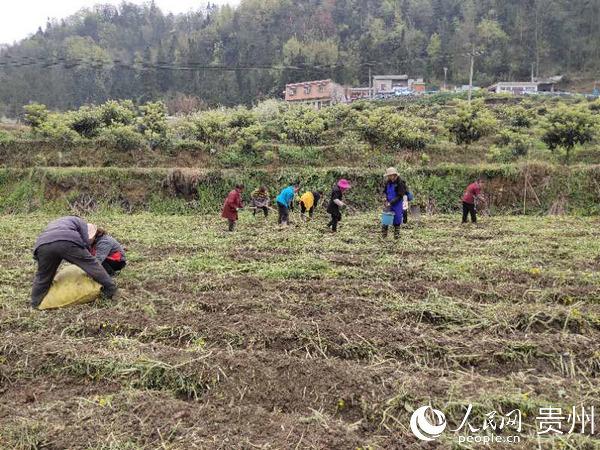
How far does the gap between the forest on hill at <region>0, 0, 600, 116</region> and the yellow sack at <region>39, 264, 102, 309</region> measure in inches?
1495

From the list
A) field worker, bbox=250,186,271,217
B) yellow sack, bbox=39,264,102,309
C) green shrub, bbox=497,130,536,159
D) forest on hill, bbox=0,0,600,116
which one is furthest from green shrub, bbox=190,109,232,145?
forest on hill, bbox=0,0,600,116

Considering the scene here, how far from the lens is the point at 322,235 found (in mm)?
10078

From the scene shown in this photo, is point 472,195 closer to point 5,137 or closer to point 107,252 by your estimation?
point 107,252

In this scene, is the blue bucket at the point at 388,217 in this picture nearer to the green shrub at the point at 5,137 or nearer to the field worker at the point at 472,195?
the field worker at the point at 472,195

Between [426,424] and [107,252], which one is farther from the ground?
[107,252]

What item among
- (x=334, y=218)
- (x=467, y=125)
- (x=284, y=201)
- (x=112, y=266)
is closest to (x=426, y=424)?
(x=112, y=266)

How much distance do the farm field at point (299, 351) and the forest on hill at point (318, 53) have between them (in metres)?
37.1

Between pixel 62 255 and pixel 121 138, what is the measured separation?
1345 centimetres

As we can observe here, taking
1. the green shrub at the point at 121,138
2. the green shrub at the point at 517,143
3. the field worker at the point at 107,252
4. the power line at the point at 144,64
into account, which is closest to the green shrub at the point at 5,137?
the green shrub at the point at 121,138

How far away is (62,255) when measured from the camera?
18.1 feet

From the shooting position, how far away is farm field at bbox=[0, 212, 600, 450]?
3316 mm

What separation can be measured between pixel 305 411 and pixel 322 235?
263 inches

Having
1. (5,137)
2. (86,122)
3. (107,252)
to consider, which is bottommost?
(107,252)

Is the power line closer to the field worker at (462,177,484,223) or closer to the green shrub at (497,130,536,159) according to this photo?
the green shrub at (497,130,536,159)
